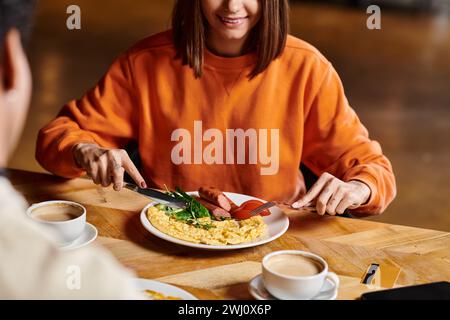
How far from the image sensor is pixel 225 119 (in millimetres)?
2119

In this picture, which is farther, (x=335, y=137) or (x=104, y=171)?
(x=335, y=137)

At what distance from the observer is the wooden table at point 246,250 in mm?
1396

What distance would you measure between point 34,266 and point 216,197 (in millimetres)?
978

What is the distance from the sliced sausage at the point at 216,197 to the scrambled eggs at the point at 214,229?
2.3 inches

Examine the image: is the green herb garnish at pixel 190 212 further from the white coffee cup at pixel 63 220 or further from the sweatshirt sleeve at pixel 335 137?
the sweatshirt sleeve at pixel 335 137

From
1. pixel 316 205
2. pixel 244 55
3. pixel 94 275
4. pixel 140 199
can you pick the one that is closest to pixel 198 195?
pixel 140 199

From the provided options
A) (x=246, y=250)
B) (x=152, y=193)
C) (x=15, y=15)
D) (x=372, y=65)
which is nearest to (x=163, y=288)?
(x=246, y=250)

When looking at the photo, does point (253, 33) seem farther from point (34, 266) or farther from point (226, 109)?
point (34, 266)

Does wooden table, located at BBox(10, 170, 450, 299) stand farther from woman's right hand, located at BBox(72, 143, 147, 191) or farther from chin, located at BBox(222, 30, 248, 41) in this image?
chin, located at BBox(222, 30, 248, 41)

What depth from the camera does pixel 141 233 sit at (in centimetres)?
160

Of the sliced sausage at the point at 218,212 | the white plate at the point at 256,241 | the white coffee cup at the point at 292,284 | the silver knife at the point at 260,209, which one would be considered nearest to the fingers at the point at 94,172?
the white plate at the point at 256,241

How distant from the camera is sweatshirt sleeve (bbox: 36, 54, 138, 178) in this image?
6.61 ft
